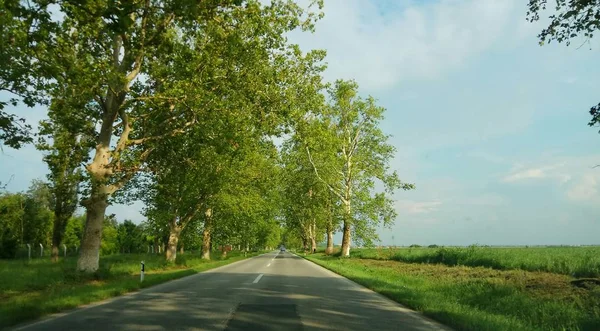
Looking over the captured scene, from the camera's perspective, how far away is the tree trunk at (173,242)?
31844 millimetres

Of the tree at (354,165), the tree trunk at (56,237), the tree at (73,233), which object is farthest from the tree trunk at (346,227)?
the tree at (73,233)

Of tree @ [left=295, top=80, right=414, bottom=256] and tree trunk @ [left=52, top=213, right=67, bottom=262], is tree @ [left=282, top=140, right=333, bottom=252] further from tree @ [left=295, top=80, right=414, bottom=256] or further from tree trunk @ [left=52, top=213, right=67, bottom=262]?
tree trunk @ [left=52, top=213, right=67, bottom=262]

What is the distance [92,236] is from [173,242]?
1494 centimetres

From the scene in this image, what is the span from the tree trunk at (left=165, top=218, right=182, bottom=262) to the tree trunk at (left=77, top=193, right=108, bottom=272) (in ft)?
41.8

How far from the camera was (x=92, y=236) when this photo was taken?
18062 mm

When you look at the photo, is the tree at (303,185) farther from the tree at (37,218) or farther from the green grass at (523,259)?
the tree at (37,218)

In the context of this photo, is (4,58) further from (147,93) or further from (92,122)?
(92,122)

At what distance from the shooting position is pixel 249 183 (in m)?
40.4

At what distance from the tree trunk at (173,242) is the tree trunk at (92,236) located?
501 inches

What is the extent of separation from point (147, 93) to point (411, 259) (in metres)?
23.1

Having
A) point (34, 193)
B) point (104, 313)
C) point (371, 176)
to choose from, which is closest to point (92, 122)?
point (104, 313)

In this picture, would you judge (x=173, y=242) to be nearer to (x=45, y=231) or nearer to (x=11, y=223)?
(x=11, y=223)

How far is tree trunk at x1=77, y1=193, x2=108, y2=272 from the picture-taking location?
17.8 metres

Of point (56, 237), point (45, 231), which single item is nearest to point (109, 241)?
point (45, 231)
